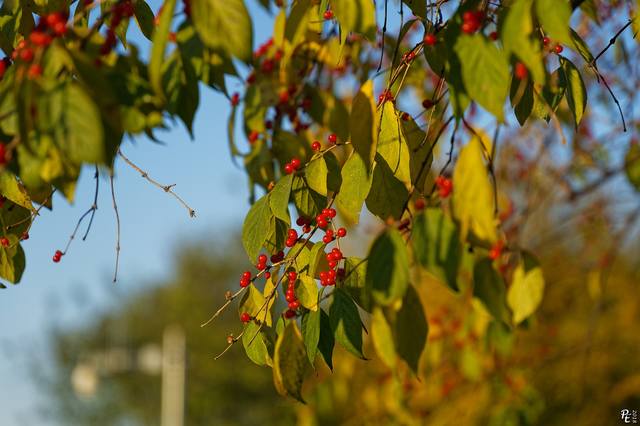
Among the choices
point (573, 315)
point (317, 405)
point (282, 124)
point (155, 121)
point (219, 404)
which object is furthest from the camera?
point (219, 404)

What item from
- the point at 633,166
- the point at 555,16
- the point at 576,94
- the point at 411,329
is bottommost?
the point at 411,329

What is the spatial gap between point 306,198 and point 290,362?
0.23 m

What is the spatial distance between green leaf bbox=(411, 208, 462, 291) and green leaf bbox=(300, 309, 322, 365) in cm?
25

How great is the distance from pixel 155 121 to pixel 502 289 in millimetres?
455

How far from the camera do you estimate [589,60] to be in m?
1.10

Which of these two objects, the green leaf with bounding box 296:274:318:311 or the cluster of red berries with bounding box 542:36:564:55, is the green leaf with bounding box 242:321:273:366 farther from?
the cluster of red berries with bounding box 542:36:564:55

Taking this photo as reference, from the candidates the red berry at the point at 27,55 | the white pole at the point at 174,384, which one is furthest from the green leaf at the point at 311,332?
the white pole at the point at 174,384

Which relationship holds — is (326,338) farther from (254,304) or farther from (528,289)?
(528,289)

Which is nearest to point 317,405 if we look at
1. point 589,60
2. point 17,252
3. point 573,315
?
point 17,252

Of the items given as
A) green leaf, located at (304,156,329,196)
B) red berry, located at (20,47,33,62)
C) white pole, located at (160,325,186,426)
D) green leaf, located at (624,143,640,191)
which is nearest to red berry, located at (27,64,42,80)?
red berry, located at (20,47,33,62)

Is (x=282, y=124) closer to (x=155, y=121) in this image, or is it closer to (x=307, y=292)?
(x=307, y=292)

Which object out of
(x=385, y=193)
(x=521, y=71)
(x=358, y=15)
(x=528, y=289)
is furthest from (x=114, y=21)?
(x=528, y=289)

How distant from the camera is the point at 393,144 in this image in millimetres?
967

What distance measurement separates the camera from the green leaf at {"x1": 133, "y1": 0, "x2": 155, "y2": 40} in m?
1.08
